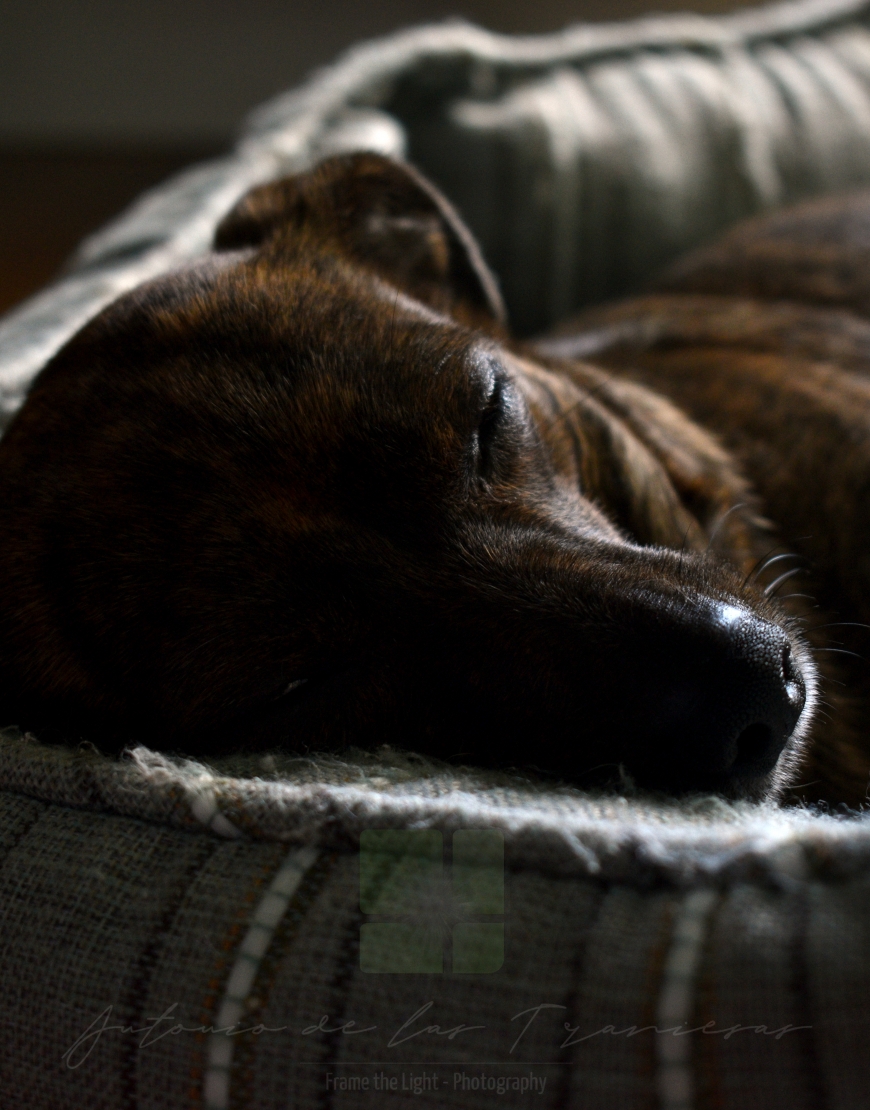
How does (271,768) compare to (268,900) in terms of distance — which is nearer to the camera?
(268,900)

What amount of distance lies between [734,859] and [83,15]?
18.6ft

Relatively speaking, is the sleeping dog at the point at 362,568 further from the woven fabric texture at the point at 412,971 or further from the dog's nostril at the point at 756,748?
the woven fabric texture at the point at 412,971

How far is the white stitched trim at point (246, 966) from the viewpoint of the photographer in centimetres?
65

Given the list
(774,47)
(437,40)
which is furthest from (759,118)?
(437,40)

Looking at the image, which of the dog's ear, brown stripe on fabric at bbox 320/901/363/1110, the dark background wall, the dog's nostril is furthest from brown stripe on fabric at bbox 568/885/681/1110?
the dark background wall

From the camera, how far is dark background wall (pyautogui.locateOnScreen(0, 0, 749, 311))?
5051mm

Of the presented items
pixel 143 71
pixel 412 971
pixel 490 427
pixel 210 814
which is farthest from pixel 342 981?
pixel 143 71

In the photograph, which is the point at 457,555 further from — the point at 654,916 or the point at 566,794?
the point at 654,916

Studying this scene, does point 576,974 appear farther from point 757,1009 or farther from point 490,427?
point 490,427

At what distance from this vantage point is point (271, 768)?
85cm

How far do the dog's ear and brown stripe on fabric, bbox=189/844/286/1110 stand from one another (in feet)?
2.89

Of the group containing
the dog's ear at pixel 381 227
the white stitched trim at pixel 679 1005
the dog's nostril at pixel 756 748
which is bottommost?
the dog's nostril at pixel 756 748

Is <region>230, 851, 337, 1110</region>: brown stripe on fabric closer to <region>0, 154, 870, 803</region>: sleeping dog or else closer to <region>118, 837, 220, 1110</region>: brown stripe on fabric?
<region>118, 837, 220, 1110</region>: brown stripe on fabric

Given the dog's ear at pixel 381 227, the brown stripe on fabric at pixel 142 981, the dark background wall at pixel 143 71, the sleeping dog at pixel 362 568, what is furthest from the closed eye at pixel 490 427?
the dark background wall at pixel 143 71
